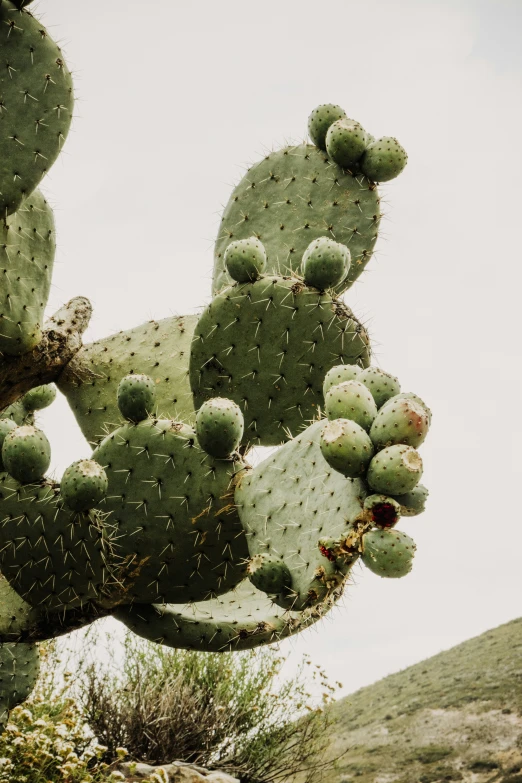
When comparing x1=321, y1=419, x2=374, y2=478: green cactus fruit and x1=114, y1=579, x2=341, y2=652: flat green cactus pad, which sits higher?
x1=321, y1=419, x2=374, y2=478: green cactus fruit

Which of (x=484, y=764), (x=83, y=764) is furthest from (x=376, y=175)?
(x=484, y=764)

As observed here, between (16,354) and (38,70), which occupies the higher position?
(38,70)

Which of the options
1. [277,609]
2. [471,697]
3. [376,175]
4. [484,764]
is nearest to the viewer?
[277,609]

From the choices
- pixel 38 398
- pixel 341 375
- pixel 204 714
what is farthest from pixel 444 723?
pixel 341 375

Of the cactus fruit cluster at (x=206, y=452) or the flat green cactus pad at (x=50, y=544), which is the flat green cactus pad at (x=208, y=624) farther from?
the flat green cactus pad at (x=50, y=544)

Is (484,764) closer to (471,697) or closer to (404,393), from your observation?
(471,697)

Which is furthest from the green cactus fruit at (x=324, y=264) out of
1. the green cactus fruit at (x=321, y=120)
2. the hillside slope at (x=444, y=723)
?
the hillside slope at (x=444, y=723)

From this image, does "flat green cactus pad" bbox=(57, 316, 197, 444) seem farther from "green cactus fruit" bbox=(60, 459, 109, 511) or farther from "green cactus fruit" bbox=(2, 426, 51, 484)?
"green cactus fruit" bbox=(60, 459, 109, 511)

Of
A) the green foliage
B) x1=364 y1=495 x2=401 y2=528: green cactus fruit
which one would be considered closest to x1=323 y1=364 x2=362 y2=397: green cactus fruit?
x1=364 y1=495 x2=401 y2=528: green cactus fruit
